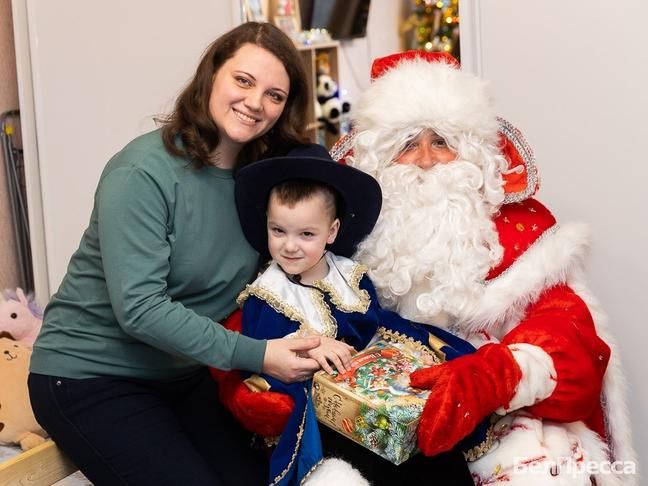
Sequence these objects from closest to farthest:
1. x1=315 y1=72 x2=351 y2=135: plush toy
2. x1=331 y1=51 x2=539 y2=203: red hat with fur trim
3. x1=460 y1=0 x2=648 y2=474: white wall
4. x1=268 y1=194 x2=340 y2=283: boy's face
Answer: x1=268 y1=194 x2=340 y2=283: boy's face → x1=331 y1=51 x2=539 y2=203: red hat with fur trim → x1=460 y1=0 x2=648 y2=474: white wall → x1=315 y1=72 x2=351 y2=135: plush toy

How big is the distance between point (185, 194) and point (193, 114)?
21cm

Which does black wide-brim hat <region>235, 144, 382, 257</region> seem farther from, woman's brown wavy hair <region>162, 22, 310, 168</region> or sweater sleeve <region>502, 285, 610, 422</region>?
sweater sleeve <region>502, 285, 610, 422</region>

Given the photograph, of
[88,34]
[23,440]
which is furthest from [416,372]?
[88,34]

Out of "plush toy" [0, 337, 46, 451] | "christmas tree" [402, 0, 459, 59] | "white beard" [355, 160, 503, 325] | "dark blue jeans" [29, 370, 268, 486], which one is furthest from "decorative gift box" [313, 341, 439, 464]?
"christmas tree" [402, 0, 459, 59]

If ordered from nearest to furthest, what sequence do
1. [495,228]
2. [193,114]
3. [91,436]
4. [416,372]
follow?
[416,372], [91,436], [193,114], [495,228]

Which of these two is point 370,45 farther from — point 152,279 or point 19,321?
point 152,279

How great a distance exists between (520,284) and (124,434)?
39.5 inches

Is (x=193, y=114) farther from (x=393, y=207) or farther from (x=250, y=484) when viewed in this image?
(x=250, y=484)

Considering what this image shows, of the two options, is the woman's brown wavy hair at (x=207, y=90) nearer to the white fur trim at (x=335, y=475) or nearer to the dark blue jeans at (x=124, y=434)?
the dark blue jeans at (x=124, y=434)

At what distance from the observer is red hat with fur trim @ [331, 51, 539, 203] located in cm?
188

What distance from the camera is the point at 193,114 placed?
1.74 m

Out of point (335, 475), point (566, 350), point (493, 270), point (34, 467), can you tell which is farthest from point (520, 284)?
point (34, 467)

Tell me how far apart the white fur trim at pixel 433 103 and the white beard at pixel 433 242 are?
11 centimetres

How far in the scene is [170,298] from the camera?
1.60 metres
